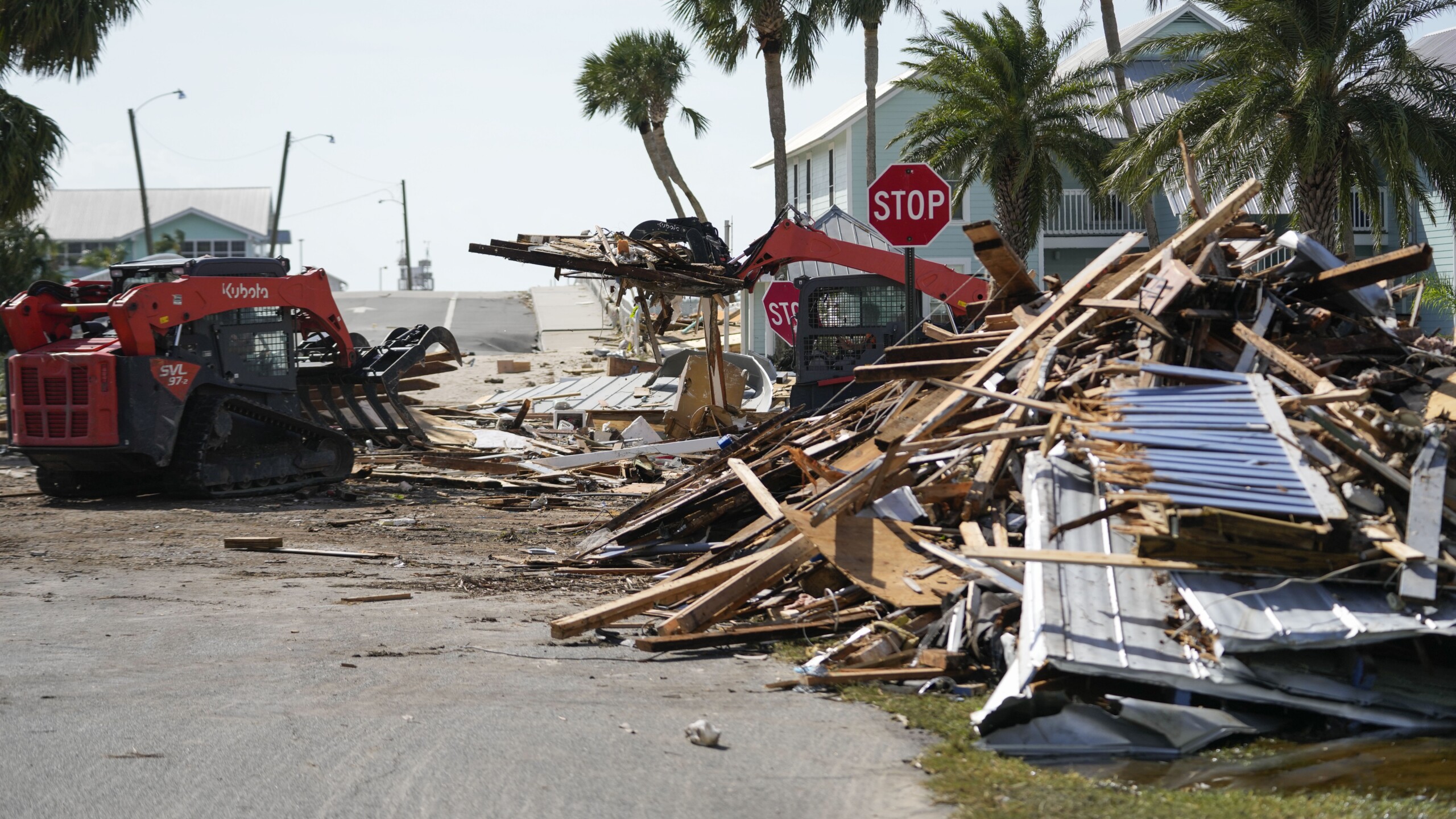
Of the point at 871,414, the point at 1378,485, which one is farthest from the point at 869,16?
the point at 1378,485

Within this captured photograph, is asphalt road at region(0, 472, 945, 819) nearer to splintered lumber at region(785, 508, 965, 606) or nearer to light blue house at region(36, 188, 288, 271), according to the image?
splintered lumber at region(785, 508, 965, 606)

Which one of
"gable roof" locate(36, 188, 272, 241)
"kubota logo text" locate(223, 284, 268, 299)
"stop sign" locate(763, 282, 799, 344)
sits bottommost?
"stop sign" locate(763, 282, 799, 344)

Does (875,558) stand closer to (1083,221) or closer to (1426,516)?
A: (1426,516)

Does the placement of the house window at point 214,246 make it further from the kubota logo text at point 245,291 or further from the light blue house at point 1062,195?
the kubota logo text at point 245,291

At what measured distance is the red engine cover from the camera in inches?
498

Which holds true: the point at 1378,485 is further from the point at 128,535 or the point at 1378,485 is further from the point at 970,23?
the point at 970,23

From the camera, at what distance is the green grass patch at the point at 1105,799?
4363 millimetres

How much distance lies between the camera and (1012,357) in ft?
27.2

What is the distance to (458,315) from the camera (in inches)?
2015

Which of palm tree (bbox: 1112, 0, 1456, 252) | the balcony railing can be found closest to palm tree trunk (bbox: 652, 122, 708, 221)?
the balcony railing

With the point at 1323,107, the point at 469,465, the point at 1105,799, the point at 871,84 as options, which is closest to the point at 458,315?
the point at 871,84

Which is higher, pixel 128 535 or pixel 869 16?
pixel 869 16

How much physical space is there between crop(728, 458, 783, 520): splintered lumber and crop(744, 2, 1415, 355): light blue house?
20.5 metres

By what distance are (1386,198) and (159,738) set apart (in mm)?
31846
